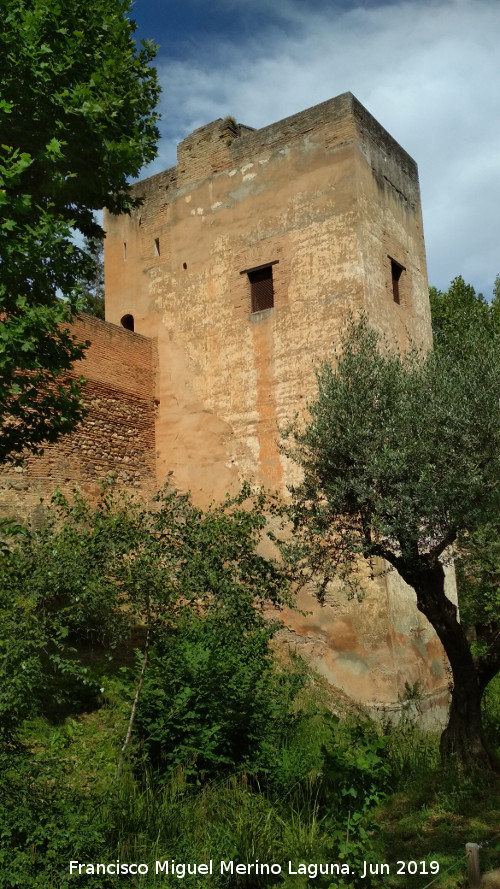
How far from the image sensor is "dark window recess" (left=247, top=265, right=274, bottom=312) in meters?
12.1

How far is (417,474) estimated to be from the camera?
276 inches

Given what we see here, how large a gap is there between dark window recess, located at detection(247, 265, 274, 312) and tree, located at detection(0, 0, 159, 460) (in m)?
4.64

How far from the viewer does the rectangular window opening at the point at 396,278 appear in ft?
39.7

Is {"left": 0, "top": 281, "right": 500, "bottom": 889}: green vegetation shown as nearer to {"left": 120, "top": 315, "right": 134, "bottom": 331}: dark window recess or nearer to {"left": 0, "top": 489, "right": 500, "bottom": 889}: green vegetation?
{"left": 0, "top": 489, "right": 500, "bottom": 889}: green vegetation

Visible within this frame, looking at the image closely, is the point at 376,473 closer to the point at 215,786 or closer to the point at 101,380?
the point at 215,786

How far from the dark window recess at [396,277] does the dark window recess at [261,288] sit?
1995 mm

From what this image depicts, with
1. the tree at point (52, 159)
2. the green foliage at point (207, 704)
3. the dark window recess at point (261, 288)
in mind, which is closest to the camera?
the tree at point (52, 159)

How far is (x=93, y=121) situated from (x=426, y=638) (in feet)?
26.3

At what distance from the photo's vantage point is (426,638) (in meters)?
10.7

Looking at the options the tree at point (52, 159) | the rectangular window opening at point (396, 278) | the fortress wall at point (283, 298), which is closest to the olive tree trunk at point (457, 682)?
the fortress wall at point (283, 298)

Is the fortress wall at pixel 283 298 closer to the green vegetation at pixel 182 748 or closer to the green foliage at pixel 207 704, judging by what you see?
the green vegetation at pixel 182 748

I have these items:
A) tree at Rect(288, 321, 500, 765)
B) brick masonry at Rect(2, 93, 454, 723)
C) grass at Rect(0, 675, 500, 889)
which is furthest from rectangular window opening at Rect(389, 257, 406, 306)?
grass at Rect(0, 675, 500, 889)

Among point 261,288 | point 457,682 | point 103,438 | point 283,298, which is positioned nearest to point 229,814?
point 457,682

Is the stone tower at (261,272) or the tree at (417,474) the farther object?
the stone tower at (261,272)
